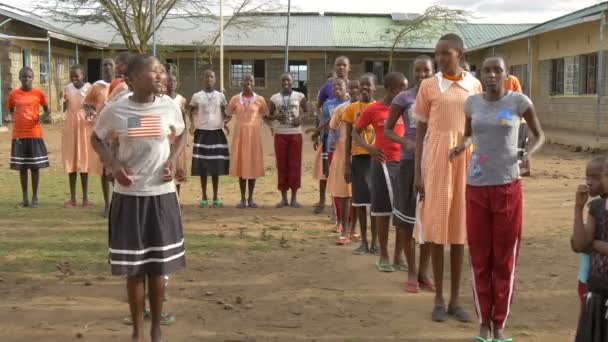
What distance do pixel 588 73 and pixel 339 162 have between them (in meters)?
15.2

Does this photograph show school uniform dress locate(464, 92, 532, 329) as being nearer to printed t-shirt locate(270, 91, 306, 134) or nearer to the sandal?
the sandal

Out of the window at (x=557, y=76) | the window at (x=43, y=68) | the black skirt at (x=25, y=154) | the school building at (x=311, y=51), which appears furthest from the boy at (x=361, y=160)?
the window at (x=43, y=68)

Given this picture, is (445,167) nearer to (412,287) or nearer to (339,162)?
(412,287)

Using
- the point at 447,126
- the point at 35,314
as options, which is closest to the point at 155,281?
the point at 35,314

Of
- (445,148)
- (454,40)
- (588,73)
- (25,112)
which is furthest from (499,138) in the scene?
(588,73)

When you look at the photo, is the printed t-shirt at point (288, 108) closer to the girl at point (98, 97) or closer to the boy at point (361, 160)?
the girl at point (98, 97)

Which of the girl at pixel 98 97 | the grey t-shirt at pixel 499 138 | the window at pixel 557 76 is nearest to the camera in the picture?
the grey t-shirt at pixel 499 138

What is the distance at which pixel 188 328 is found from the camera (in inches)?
175

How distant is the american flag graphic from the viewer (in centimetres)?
388

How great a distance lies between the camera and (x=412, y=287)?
17.3 feet

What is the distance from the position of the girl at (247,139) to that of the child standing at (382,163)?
147 inches

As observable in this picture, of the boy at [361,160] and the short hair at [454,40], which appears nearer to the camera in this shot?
the short hair at [454,40]

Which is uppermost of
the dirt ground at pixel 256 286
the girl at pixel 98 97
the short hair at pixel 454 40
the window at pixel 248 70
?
the window at pixel 248 70

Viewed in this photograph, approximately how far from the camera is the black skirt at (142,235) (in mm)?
3857
